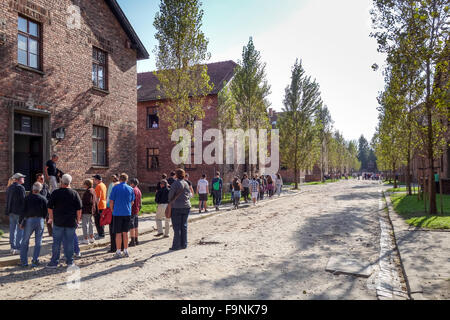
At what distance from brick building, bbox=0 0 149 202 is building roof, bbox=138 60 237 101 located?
44.9 ft

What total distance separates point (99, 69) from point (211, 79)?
1749 centimetres

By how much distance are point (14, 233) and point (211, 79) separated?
85.1ft

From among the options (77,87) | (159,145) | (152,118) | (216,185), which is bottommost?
(216,185)

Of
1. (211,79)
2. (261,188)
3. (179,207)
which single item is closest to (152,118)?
(211,79)

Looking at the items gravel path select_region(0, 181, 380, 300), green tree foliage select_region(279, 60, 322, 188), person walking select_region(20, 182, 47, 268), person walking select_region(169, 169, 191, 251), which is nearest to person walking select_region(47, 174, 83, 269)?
gravel path select_region(0, 181, 380, 300)

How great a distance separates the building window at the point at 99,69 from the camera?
1502cm

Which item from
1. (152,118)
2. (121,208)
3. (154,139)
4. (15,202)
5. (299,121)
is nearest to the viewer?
(121,208)

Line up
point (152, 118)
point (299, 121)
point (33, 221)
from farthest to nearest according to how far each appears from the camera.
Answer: point (299, 121) → point (152, 118) → point (33, 221)

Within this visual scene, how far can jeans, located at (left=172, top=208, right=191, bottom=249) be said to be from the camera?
810 centimetres

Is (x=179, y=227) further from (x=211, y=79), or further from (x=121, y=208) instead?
(x=211, y=79)

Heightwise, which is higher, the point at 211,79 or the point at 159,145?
the point at 211,79

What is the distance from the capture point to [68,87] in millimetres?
13367

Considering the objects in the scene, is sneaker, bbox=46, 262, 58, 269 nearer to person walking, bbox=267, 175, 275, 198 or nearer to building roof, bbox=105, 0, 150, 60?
building roof, bbox=105, 0, 150, 60

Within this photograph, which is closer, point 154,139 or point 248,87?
point 248,87
